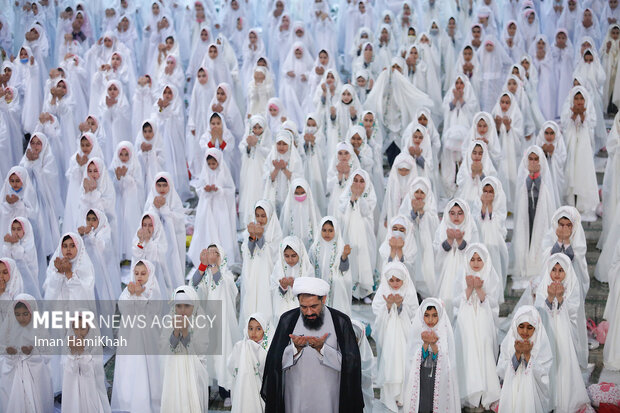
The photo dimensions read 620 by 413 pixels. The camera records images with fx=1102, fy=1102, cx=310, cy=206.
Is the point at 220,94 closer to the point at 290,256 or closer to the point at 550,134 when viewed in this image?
the point at 550,134

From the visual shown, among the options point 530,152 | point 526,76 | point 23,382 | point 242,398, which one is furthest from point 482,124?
point 23,382

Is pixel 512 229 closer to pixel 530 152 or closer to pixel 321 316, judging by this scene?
pixel 530 152

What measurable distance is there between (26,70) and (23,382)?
6.68 metres

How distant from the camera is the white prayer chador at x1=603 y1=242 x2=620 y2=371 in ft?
33.2

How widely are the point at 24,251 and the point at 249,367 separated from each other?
10.2 feet

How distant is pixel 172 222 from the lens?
11.4m

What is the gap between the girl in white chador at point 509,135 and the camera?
Answer: 12.6m

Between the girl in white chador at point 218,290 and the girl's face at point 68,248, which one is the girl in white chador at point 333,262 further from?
the girl's face at point 68,248

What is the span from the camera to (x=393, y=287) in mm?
9672

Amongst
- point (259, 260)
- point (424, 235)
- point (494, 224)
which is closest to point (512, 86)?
point (494, 224)

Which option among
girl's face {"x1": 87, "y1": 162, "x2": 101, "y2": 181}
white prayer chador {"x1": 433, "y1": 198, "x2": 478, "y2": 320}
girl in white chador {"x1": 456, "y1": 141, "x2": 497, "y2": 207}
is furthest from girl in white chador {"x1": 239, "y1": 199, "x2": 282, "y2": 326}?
girl in white chador {"x1": 456, "y1": 141, "x2": 497, "y2": 207}

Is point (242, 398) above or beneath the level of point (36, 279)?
beneath

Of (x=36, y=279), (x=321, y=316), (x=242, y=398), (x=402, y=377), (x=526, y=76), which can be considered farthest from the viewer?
(x=526, y=76)

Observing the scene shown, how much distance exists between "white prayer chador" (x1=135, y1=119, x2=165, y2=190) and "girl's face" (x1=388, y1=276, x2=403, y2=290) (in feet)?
13.0
